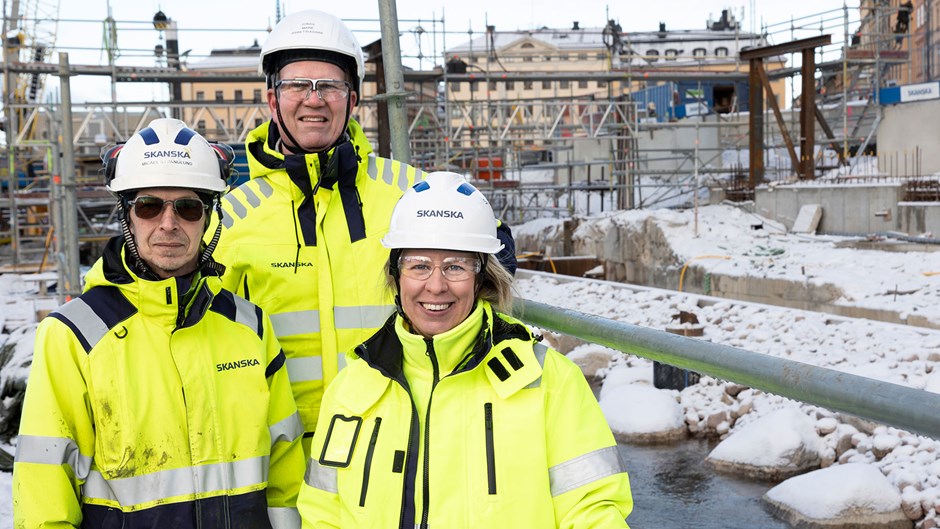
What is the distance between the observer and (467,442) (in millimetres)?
2408

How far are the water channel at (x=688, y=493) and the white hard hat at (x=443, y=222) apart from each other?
3343 mm

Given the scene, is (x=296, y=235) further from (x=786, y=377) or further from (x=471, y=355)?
(x=786, y=377)

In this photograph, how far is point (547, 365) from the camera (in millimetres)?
2461

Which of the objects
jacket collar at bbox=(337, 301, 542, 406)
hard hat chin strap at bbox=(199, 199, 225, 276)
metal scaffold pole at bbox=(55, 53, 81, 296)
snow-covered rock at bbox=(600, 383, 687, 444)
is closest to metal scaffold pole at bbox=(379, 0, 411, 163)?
hard hat chin strap at bbox=(199, 199, 225, 276)

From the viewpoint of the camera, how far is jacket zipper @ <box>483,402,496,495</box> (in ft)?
7.77

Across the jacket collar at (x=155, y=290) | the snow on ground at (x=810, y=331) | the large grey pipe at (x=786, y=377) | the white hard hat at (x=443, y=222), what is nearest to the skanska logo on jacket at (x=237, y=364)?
the jacket collar at (x=155, y=290)

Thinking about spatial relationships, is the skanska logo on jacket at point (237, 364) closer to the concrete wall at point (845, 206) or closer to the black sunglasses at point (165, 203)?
the black sunglasses at point (165, 203)

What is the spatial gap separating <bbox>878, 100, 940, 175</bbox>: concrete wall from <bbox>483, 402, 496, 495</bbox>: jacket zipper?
2516cm

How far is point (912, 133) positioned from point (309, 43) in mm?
26301

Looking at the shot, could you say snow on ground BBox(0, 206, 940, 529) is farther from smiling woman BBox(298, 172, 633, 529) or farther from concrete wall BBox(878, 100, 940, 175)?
concrete wall BBox(878, 100, 940, 175)

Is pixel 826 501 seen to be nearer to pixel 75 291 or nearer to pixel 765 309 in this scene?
pixel 765 309

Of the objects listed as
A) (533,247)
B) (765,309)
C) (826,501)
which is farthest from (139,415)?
(533,247)

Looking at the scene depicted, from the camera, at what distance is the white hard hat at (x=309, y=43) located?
3418mm

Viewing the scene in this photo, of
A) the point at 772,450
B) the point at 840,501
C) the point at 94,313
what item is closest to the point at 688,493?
the point at 772,450
